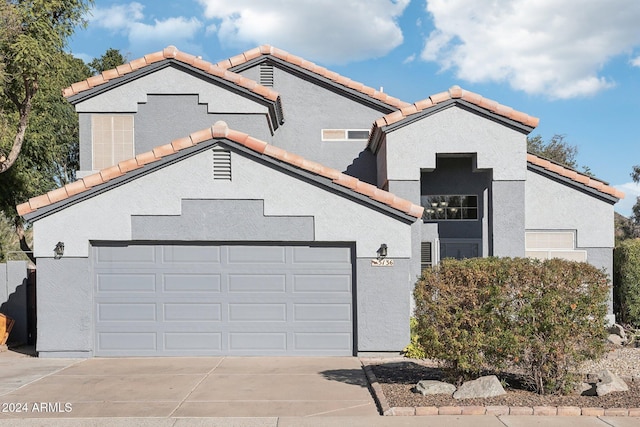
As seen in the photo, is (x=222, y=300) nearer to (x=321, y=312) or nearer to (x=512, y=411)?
(x=321, y=312)

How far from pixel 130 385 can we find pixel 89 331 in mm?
2720

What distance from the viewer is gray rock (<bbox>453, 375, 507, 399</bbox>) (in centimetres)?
800

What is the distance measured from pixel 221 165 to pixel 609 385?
25.3ft

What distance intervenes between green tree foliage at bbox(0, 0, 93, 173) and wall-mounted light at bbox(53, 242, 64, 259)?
7.94m

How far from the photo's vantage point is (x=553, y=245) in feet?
49.2

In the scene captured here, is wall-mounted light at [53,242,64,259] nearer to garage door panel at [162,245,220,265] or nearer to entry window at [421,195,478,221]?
garage door panel at [162,245,220,265]

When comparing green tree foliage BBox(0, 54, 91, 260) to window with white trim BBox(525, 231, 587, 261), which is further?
green tree foliage BBox(0, 54, 91, 260)

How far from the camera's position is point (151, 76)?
1470 centimetres

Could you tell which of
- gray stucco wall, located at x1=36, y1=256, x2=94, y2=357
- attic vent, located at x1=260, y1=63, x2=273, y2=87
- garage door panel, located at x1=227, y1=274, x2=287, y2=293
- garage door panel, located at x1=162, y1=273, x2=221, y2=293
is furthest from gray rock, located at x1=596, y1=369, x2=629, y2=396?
attic vent, located at x1=260, y1=63, x2=273, y2=87

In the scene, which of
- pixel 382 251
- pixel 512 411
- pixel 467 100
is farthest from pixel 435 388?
pixel 467 100

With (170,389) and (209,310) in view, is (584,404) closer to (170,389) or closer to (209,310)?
(170,389)

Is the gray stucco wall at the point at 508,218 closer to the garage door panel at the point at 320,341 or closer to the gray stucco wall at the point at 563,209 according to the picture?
the gray stucco wall at the point at 563,209

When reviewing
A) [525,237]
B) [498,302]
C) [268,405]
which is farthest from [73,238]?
[525,237]

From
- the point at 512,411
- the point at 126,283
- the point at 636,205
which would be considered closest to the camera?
the point at 512,411
